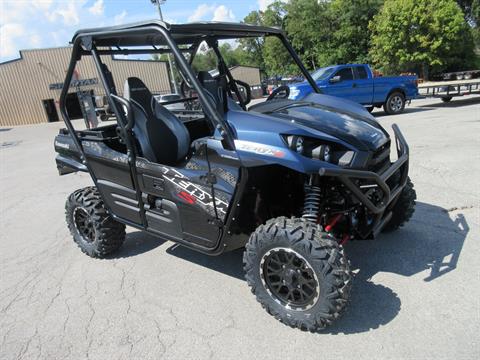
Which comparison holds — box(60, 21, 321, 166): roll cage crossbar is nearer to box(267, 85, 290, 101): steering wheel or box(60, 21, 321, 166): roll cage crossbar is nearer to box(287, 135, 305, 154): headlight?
box(267, 85, 290, 101): steering wheel

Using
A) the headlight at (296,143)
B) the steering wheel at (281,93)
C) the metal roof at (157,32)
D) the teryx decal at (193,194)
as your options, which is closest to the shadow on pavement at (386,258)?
the teryx decal at (193,194)

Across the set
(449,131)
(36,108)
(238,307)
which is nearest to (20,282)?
(238,307)

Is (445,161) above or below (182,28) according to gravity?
below

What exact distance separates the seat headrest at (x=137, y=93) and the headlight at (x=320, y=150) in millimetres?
1472

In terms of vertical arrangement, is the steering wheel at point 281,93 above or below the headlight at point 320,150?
above

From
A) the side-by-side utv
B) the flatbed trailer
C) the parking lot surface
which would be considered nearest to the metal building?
the flatbed trailer

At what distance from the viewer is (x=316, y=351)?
2.55 m

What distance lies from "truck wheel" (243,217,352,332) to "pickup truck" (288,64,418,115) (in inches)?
401

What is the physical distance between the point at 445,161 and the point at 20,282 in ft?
20.3

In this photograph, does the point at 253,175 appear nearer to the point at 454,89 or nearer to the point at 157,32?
the point at 157,32

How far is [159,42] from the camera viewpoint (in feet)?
12.1

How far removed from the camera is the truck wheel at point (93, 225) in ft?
13.3

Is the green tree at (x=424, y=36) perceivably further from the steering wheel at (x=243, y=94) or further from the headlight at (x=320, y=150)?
the headlight at (x=320, y=150)

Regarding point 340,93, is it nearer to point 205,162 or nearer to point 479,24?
point 205,162
